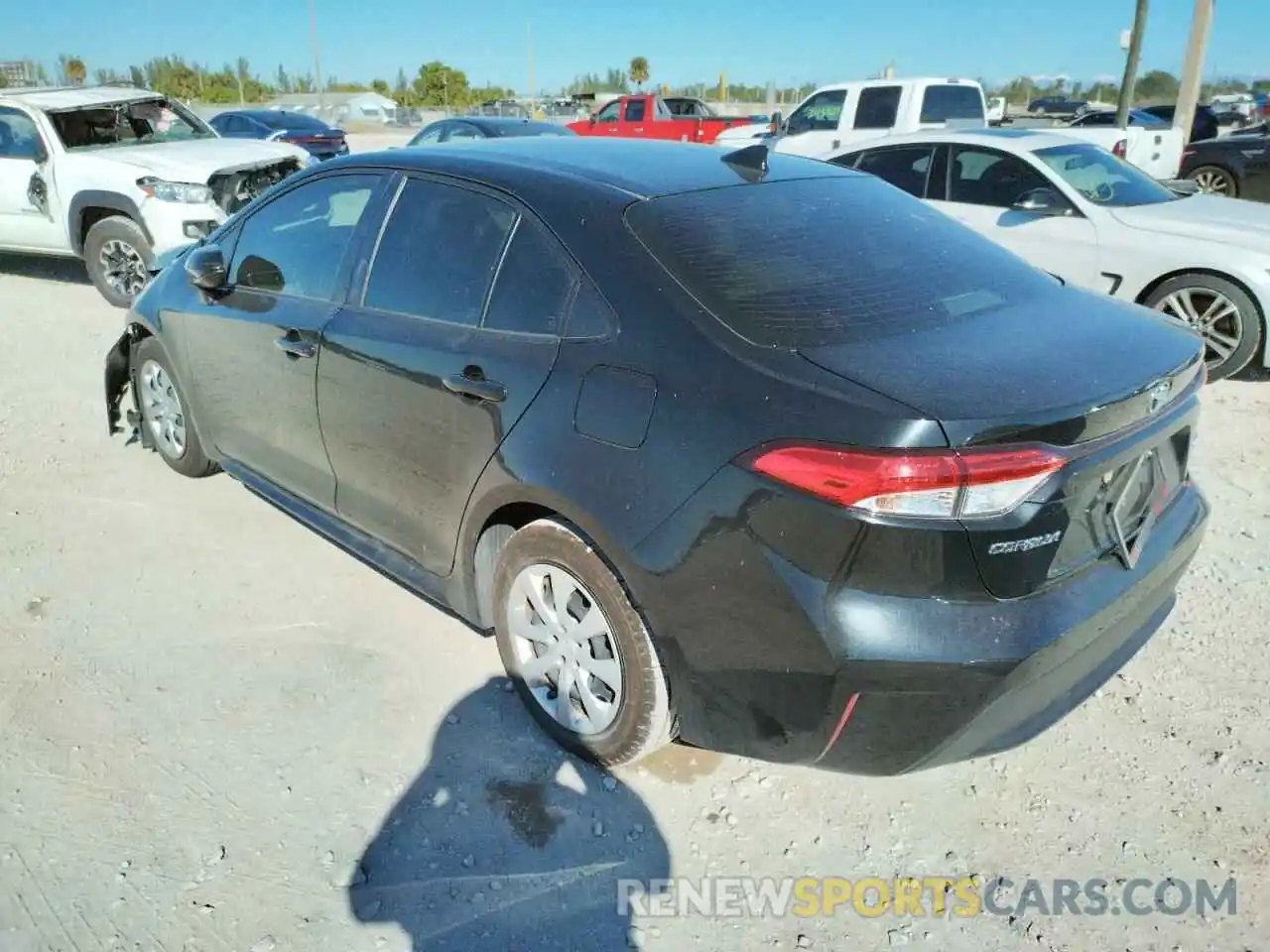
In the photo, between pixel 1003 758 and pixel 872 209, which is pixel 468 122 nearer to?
pixel 872 209

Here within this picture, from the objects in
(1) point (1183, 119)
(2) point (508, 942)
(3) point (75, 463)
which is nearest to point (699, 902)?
(2) point (508, 942)

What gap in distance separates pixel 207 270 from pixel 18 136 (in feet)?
22.4

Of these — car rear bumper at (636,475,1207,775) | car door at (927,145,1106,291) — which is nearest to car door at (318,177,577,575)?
car rear bumper at (636,475,1207,775)

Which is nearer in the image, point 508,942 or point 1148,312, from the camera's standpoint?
point 508,942

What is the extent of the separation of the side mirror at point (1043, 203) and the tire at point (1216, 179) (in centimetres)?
768

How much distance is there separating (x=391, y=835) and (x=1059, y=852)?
Answer: 177 centimetres

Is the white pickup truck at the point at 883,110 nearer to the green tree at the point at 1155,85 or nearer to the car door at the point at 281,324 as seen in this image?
the car door at the point at 281,324

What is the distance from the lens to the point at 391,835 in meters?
2.50

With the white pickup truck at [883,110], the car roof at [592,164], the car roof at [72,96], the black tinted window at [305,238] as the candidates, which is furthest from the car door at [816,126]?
the black tinted window at [305,238]

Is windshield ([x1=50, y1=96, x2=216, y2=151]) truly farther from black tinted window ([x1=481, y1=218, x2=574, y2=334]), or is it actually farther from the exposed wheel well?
the exposed wheel well

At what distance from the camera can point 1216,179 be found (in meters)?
12.4

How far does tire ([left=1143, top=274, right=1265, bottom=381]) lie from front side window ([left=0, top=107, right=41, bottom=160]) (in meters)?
9.40

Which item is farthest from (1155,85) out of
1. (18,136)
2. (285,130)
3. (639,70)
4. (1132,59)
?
(18,136)

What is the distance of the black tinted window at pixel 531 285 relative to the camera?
2.56 meters
